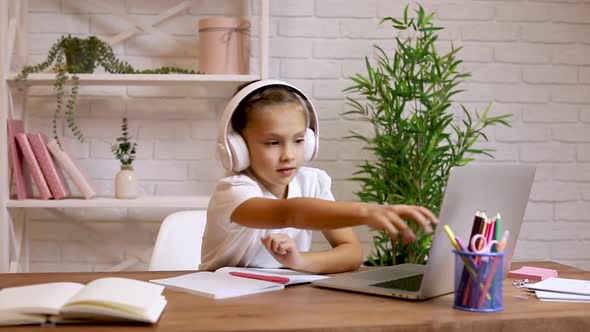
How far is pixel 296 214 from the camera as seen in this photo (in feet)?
4.72

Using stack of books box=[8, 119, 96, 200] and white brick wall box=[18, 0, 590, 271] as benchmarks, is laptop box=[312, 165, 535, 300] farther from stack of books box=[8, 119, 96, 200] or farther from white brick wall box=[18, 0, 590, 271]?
white brick wall box=[18, 0, 590, 271]

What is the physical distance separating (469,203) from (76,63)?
6.95 ft

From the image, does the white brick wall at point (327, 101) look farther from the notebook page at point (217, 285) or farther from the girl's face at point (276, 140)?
the notebook page at point (217, 285)

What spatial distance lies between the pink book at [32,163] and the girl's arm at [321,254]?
1490 mm

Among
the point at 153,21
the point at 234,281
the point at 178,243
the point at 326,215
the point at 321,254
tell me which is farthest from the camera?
the point at 153,21

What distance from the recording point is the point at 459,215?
50.6 inches

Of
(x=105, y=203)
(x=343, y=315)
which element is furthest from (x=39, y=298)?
(x=105, y=203)

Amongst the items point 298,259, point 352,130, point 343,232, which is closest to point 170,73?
point 352,130

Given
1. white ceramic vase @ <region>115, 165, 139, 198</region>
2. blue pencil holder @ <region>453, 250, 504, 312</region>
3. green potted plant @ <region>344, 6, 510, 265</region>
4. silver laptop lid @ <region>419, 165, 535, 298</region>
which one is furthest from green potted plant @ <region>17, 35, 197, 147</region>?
blue pencil holder @ <region>453, 250, 504, 312</region>

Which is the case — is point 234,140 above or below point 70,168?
above

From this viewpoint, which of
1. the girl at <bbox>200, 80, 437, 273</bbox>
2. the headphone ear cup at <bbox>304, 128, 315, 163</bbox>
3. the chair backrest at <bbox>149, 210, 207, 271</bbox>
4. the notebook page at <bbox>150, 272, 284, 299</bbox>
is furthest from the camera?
the chair backrest at <bbox>149, 210, 207, 271</bbox>

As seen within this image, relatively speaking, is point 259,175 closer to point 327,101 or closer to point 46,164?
point 46,164

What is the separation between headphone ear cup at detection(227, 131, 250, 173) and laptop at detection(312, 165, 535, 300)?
378mm

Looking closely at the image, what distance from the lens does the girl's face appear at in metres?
1.73
